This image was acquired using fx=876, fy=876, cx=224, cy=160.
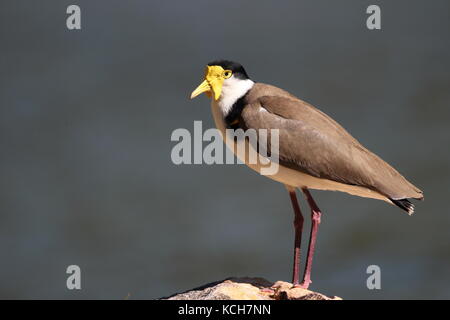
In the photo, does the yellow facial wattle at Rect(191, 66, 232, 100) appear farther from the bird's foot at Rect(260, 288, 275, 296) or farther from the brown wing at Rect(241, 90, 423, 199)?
the bird's foot at Rect(260, 288, 275, 296)

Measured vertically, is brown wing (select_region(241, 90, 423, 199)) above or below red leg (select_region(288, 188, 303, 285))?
above

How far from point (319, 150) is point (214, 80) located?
117 cm

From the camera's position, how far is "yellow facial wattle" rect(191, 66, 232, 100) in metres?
8.02

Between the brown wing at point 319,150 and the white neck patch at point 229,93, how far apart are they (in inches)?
7.4

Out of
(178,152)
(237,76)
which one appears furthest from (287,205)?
(237,76)

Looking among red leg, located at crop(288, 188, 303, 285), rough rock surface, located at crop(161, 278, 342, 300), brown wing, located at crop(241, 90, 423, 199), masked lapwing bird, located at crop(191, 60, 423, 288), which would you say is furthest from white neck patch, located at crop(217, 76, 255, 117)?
rough rock surface, located at crop(161, 278, 342, 300)

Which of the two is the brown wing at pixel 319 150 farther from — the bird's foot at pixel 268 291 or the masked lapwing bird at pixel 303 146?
the bird's foot at pixel 268 291

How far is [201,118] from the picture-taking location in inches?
A: 669

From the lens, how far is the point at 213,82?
8.03 metres

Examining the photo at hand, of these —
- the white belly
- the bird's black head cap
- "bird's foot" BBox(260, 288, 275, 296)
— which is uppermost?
the bird's black head cap

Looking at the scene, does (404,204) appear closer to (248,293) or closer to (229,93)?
(248,293)

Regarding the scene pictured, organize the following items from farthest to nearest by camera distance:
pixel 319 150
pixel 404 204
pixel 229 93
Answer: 1. pixel 229 93
2. pixel 319 150
3. pixel 404 204

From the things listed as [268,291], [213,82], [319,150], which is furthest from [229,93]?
[268,291]

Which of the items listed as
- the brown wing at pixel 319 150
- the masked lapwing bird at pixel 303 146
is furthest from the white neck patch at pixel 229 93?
the brown wing at pixel 319 150
